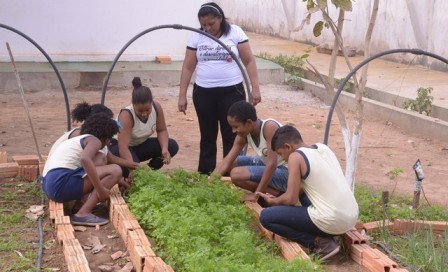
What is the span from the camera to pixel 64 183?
5.83 m

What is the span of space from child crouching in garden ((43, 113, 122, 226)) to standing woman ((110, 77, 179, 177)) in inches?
20.5

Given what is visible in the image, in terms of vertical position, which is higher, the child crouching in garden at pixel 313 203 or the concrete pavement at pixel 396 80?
the child crouching in garden at pixel 313 203

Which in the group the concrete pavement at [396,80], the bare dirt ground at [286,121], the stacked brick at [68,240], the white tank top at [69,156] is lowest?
the bare dirt ground at [286,121]

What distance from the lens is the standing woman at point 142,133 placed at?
6.41 meters

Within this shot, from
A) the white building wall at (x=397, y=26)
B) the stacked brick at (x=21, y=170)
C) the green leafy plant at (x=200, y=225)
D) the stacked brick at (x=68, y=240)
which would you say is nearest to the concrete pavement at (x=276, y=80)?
the white building wall at (x=397, y=26)

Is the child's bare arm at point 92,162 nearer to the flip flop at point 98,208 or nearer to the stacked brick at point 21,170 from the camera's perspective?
the flip flop at point 98,208

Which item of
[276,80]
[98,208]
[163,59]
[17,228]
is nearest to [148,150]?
[98,208]

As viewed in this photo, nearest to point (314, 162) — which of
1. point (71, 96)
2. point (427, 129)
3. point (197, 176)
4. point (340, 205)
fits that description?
point (340, 205)

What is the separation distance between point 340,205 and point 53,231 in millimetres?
2129

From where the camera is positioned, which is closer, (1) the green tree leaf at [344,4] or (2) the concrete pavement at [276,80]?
(1) the green tree leaf at [344,4]

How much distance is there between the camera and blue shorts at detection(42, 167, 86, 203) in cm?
581

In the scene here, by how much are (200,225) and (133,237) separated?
0.46 m

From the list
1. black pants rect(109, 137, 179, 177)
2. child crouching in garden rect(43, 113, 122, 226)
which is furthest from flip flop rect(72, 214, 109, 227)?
black pants rect(109, 137, 179, 177)

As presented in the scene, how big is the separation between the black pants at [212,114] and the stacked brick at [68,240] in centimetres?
160
